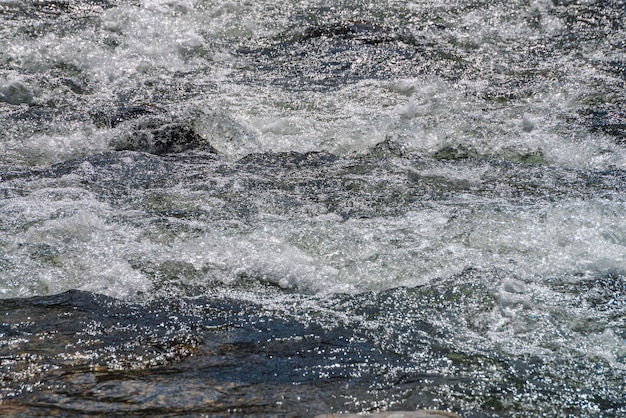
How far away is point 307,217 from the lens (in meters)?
4.29

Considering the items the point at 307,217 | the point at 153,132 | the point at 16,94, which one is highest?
the point at 16,94

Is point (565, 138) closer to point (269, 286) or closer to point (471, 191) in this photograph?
point (471, 191)

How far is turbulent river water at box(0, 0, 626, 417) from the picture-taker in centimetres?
268

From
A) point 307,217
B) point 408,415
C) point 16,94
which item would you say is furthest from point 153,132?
point 408,415

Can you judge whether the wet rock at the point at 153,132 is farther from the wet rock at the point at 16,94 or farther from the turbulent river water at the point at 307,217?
the wet rock at the point at 16,94

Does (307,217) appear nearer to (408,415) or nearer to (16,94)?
(408,415)

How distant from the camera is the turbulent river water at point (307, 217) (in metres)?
2.68

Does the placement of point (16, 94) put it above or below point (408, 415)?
above

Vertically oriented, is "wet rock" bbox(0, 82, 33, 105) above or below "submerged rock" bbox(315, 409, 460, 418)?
above

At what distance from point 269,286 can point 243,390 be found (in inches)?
41.7

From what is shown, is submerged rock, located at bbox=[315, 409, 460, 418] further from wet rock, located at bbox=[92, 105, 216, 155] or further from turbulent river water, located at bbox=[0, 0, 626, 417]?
wet rock, located at bbox=[92, 105, 216, 155]

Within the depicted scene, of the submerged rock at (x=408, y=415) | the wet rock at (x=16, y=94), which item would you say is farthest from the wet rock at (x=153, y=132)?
the submerged rock at (x=408, y=415)

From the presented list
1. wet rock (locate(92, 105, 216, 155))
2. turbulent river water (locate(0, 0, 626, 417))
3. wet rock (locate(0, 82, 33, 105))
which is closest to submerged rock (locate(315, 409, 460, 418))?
turbulent river water (locate(0, 0, 626, 417))

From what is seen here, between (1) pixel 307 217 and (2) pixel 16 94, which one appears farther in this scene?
(2) pixel 16 94
